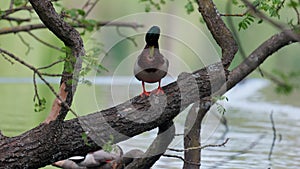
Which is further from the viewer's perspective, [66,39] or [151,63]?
[151,63]

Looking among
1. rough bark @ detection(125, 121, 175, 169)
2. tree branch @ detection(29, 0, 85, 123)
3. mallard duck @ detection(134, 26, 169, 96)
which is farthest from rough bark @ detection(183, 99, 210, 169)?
tree branch @ detection(29, 0, 85, 123)

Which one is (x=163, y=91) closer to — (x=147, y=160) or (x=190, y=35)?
(x=147, y=160)

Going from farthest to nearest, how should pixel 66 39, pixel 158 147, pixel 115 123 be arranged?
1. pixel 158 147
2. pixel 115 123
3. pixel 66 39

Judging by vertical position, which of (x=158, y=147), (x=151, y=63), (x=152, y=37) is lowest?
(x=158, y=147)

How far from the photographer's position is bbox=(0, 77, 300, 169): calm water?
12.8 ft

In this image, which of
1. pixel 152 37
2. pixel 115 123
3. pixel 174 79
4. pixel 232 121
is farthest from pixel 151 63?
pixel 232 121

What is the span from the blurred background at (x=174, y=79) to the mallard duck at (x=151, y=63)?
0.38 meters

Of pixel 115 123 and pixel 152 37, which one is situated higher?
pixel 152 37

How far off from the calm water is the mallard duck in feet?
2.31

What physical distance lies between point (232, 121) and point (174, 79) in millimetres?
1975

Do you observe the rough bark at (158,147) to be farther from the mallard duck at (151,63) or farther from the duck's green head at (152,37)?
the duck's green head at (152,37)

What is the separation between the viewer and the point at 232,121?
554 cm

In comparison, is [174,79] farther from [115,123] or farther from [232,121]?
[232,121]

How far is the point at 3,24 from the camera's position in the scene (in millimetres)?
8469
